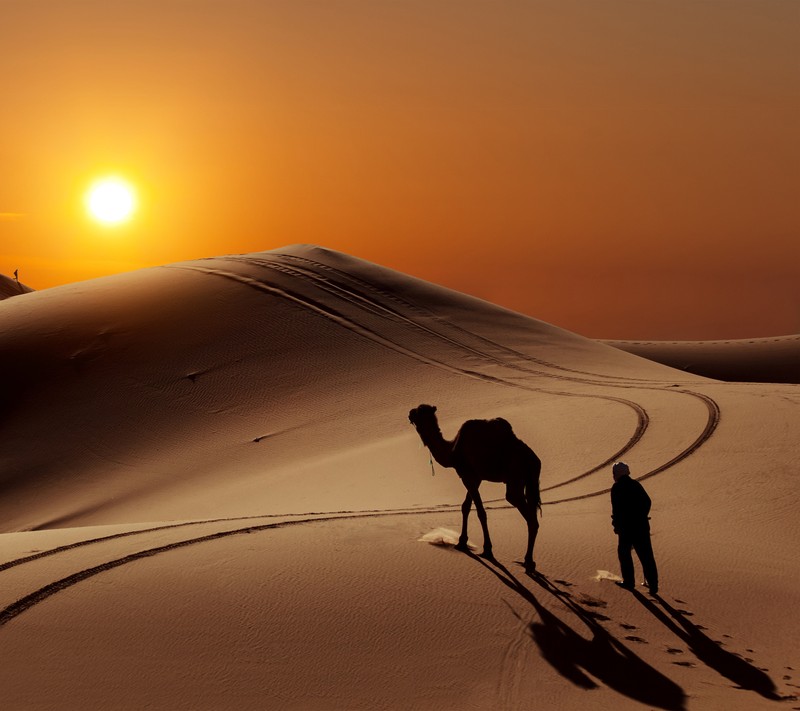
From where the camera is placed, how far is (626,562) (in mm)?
9672

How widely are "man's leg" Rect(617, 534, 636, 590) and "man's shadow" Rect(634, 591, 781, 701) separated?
267 mm

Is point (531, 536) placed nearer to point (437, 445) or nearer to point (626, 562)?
point (626, 562)

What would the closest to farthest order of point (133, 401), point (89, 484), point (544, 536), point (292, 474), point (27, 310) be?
point (544, 536) → point (292, 474) → point (89, 484) → point (133, 401) → point (27, 310)

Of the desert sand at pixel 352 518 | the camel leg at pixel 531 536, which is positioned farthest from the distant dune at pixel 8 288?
the camel leg at pixel 531 536

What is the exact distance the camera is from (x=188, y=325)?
30.0 m

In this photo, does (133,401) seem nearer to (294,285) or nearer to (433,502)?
(294,285)

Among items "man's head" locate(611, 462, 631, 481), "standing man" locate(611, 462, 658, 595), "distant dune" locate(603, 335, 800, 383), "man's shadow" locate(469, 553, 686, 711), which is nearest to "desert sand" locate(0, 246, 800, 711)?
"man's shadow" locate(469, 553, 686, 711)

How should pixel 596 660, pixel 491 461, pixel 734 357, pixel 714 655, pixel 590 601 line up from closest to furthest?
pixel 596 660 < pixel 714 655 < pixel 590 601 < pixel 491 461 < pixel 734 357

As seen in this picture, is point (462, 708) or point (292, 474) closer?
point (462, 708)

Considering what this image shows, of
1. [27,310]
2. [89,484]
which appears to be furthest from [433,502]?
[27,310]

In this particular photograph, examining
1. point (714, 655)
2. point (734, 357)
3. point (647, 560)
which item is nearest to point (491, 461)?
point (647, 560)

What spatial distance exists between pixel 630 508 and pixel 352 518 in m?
3.50

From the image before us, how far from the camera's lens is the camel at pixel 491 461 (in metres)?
9.88

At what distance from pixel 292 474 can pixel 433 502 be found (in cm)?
437
